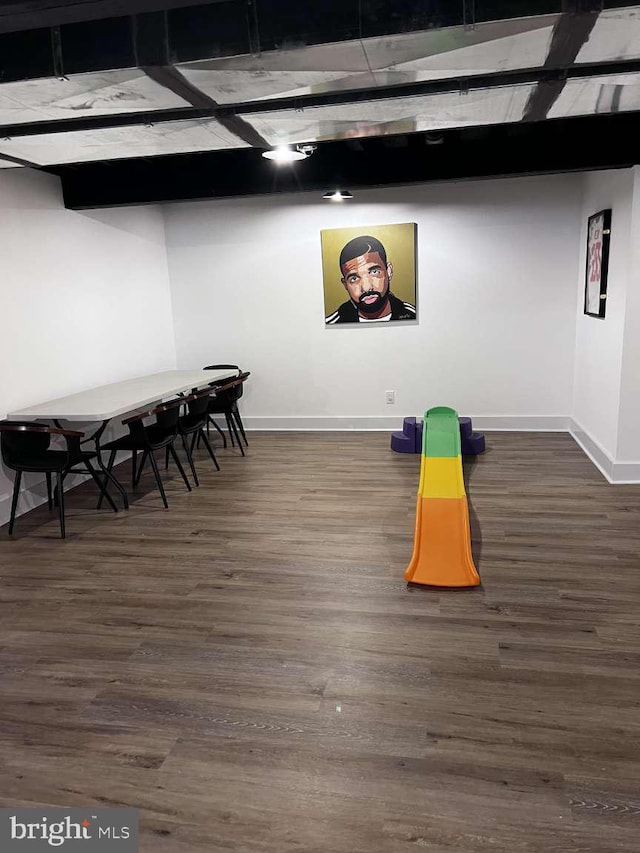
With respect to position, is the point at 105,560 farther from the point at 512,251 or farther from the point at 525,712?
the point at 512,251

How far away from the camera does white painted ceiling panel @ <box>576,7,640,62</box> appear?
6.47 ft

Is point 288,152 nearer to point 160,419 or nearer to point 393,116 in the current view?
point 393,116

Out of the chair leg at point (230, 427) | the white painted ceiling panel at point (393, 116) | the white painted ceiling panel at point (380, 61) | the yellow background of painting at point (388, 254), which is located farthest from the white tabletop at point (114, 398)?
the white painted ceiling panel at point (380, 61)

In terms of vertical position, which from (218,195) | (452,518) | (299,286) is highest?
(218,195)

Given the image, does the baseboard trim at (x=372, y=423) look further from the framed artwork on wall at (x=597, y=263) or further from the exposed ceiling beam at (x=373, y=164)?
the exposed ceiling beam at (x=373, y=164)

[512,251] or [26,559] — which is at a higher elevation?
[512,251]

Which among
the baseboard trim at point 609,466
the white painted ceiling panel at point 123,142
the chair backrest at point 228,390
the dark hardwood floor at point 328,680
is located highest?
the white painted ceiling panel at point 123,142

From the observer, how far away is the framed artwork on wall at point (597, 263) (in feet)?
16.4

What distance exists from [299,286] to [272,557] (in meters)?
3.88

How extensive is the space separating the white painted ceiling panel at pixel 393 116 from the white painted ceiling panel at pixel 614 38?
1.60ft

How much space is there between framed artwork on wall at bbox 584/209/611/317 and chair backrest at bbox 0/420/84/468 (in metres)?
4.42

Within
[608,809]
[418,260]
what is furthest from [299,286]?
[608,809]

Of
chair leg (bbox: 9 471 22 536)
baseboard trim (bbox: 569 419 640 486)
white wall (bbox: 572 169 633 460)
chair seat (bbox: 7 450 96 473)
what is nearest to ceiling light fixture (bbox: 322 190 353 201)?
white wall (bbox: 572 169 633 460)

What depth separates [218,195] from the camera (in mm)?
4723
